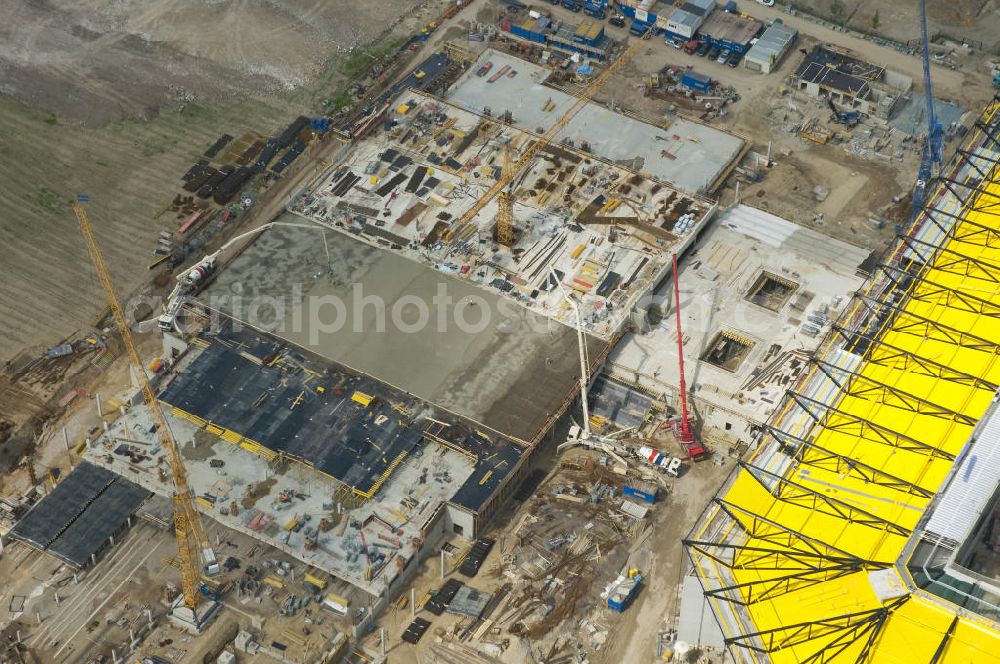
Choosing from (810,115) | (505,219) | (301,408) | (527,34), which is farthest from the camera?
(527,34)

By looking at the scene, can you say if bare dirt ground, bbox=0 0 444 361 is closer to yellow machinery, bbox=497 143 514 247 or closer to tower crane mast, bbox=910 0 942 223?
yellow machinery, bbox=497 143 514 247

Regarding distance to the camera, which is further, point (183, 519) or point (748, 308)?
point (748, 308)

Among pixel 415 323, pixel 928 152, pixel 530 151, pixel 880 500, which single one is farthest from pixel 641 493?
pixel 928 152

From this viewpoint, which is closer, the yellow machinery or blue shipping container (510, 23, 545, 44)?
the yellow machinery

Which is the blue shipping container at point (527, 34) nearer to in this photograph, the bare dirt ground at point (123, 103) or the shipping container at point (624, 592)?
the bare dirt ground at point (123, 103)

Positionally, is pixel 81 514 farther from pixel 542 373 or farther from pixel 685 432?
pixel 685 432

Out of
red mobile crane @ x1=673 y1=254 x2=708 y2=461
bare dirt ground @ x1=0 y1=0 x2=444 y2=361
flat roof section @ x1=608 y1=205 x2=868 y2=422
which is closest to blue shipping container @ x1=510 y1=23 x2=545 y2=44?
bare dirt ground @ x1=0 y1=0 x2=444 y2=361

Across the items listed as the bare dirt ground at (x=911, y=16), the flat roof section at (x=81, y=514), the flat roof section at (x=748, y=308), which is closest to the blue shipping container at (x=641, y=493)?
the flat roof section at (x=748, y=308)
